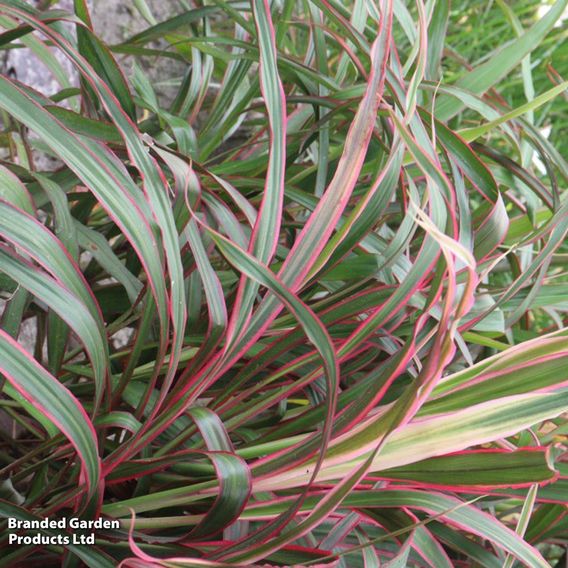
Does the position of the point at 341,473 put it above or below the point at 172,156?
below

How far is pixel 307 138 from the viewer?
Answer: 0.60 m

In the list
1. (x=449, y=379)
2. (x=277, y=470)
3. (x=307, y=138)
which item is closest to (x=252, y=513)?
(x=277, y=470)

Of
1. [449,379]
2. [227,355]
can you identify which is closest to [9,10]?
[227,355]

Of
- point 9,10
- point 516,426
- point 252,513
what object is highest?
point 9,10

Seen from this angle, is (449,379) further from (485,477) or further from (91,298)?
(91,298)

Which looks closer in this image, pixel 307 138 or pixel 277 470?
pixel 277 470

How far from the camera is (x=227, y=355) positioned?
1.35 feet

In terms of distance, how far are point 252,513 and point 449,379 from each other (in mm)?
142

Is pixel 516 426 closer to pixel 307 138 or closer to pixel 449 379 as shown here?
pixel 449 379

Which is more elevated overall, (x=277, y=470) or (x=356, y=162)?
(x=356, y=162)

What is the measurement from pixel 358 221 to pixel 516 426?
17 centimetres

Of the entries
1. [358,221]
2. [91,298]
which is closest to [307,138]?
[358,221]

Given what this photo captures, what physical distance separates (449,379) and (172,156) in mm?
217

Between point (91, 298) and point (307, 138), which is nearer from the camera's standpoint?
point (91, 298)
